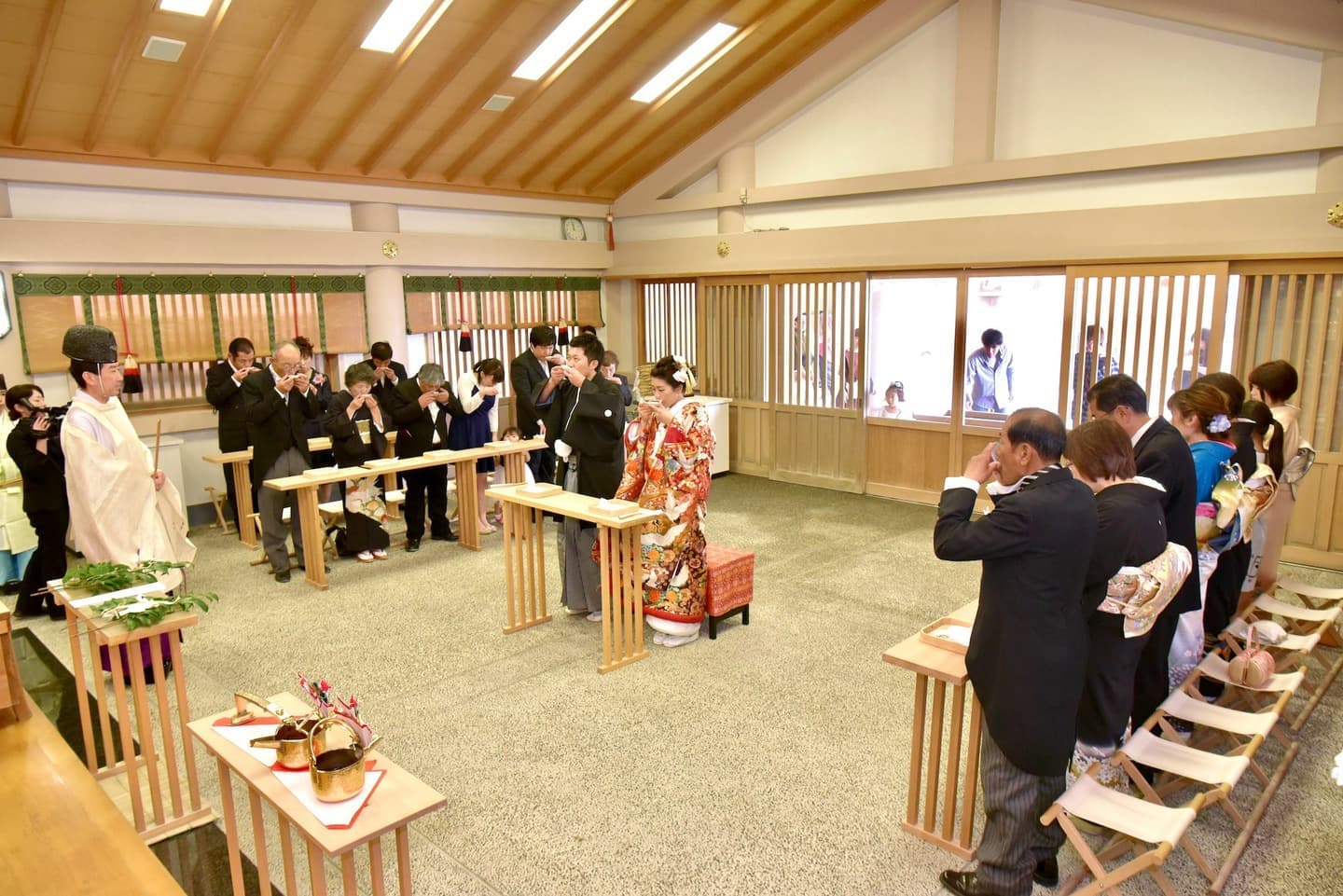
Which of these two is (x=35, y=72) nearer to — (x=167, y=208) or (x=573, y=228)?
(x=167, y=208)

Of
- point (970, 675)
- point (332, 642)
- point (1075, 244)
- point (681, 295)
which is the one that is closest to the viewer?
point (970, 675)

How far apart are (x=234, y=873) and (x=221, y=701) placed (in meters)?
2.03

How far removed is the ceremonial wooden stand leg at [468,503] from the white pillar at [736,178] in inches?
158

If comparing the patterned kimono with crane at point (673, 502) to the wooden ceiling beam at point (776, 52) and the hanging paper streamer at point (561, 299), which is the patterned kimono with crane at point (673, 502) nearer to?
the wooden ceiling beam at point (776, 52)

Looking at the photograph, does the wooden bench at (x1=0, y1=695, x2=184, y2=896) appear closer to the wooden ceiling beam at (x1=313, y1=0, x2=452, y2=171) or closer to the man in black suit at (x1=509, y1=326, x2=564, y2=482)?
the man in black suit at (x1=509, y1=326, x2=564, y2=482)

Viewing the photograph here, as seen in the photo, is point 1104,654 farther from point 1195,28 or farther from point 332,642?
point 1195,28

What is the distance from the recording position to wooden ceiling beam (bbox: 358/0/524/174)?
20.0 ft

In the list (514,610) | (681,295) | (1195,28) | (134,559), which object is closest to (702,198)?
(681,295)

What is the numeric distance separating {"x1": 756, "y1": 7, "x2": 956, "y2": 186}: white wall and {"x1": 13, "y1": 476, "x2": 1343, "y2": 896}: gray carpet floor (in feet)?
12.0

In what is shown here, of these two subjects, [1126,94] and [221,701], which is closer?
[221,701]

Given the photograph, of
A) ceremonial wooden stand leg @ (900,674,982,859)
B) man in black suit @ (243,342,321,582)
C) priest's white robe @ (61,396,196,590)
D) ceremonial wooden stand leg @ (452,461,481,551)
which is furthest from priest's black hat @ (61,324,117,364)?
ceremonial wooden stand leg @ (900,674,982,859)

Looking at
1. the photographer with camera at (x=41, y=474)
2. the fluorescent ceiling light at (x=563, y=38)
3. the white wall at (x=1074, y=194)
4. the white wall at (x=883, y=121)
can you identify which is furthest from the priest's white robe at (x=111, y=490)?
the white wall at (x=883, y=121)

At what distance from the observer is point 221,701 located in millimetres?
4254

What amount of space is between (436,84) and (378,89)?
1.46 ft
